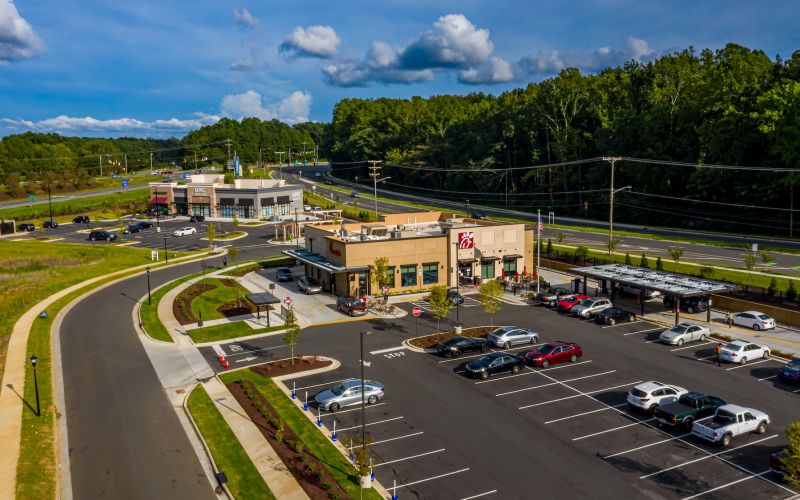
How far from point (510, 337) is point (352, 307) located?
15969mm

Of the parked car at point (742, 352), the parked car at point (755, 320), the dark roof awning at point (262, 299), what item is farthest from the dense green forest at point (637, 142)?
the dark roof awning at point (262, 299)

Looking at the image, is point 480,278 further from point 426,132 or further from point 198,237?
point 426,132

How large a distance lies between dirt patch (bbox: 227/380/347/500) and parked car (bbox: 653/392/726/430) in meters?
17.3

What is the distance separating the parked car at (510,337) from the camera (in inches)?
1748

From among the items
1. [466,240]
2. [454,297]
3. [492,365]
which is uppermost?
[466,240]

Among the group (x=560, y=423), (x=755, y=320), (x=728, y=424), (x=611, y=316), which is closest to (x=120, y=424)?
(x=560, y=423)

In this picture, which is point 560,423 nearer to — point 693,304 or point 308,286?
point 693,304

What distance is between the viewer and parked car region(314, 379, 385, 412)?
111ft

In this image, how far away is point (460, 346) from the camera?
42.8 meters

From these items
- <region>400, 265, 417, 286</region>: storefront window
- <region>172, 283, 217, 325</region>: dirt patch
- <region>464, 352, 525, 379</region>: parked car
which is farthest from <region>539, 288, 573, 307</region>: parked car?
<region>172, 283, 217, 325</region>: dirt patch

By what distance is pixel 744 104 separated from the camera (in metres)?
91.2

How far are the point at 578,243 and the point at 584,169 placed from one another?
4158cm

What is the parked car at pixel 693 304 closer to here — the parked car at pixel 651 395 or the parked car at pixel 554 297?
the parked car at pixel 554 297

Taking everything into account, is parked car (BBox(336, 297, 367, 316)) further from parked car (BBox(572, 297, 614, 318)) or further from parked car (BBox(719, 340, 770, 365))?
parked car (BBox(719, 340, 770, 365))
